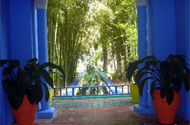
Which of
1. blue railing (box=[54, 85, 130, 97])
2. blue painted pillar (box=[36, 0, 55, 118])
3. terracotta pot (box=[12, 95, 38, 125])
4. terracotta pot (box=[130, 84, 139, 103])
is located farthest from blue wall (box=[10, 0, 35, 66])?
terracotta pot (box=[130, 84, 139, 103])

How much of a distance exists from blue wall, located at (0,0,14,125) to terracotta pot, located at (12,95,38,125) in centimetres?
20

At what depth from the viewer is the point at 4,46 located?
338 cm

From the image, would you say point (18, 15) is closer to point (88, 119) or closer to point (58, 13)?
point (88, 119)

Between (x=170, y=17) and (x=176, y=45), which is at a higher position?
(x=170, y=17)

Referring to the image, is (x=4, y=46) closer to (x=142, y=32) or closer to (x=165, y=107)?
(x=142, y=32)

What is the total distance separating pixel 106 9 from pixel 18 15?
6.62m

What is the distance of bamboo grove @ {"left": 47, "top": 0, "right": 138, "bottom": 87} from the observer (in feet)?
23.8

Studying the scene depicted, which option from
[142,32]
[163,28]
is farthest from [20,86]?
[163,28]

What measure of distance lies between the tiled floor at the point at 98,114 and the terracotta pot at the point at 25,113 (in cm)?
41

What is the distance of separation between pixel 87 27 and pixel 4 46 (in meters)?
6.73

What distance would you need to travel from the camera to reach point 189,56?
3.40 metres

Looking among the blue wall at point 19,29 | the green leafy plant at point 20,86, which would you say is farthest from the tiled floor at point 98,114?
the blue wall at point 19,29

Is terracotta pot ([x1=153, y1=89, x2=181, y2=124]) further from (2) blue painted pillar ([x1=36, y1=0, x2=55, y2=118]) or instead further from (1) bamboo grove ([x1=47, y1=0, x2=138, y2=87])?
(1) bamboo grove ([x1=47, y1=0, x2=138, y2=87])

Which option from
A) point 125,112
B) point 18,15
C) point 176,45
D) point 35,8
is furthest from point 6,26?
point 176,45
